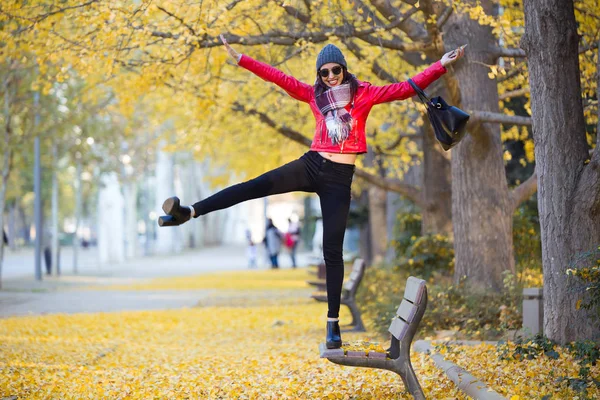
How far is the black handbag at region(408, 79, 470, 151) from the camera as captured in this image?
6656 millimetres

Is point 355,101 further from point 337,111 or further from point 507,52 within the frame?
point 507,52

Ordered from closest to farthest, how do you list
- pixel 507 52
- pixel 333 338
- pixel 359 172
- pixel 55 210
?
pixel 333 338
pixel 507 52
pixel 359 172
pixel 55 210

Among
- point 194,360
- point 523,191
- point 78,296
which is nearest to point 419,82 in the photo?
point 194,360

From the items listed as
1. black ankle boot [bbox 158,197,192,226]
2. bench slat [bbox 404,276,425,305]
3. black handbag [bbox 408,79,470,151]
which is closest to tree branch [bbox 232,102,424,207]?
bench slat [bbox 404,276,425,305]

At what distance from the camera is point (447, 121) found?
6.68 m

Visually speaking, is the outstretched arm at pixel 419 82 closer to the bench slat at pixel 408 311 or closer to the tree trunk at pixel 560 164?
the bench slat at pixel 408 311

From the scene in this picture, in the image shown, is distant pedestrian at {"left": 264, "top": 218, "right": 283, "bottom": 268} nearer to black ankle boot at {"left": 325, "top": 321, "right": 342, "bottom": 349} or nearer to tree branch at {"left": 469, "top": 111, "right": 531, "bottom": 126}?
tree branch at {"left": 469, "top": 111, "right": 531, "bottom": 126}

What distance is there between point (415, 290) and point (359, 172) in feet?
33.7

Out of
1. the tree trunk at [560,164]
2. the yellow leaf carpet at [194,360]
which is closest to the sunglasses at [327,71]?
the yellow leaf carpet at [194,360]

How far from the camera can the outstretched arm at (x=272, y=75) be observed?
688cm

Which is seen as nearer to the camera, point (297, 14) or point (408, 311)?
point (408, 311)

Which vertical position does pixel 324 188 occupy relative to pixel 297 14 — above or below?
below

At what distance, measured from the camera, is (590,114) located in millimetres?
13461

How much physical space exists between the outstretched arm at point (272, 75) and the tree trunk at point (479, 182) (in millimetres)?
6841
